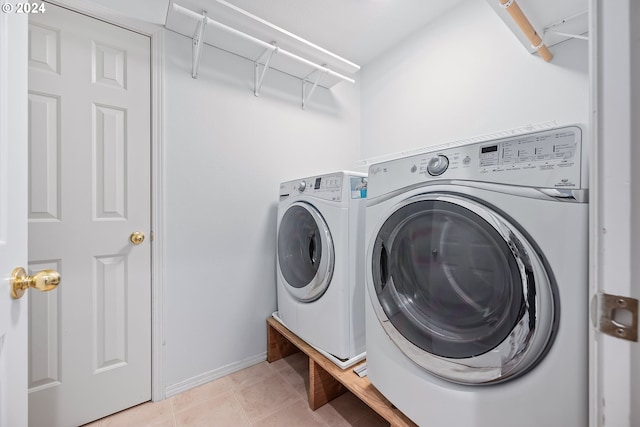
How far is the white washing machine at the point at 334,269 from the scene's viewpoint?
1228 mm

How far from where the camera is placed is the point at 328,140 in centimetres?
211

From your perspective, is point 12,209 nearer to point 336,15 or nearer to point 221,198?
point 221,198

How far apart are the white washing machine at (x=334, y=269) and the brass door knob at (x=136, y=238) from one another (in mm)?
880

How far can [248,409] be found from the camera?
1.35 meters

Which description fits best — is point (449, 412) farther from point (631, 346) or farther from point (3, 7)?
point (3, 7)

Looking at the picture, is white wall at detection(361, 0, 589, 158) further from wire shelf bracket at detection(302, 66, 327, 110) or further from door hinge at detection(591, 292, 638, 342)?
door hinge at detection(591, 292, 638, 342)

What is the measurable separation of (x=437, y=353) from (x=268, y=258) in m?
1.25

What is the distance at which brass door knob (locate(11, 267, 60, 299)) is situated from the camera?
0.56 meters

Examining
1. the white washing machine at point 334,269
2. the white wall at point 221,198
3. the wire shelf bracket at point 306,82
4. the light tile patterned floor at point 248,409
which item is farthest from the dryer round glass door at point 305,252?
the wire shelf bracket at point 306,82

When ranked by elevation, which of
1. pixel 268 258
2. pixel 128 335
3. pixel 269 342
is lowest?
pixel 269 342

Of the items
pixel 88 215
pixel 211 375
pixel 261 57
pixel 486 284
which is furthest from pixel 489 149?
pixel 211 375

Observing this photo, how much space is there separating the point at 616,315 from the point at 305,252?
124 cm

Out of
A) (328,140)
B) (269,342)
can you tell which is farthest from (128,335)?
(328,140)

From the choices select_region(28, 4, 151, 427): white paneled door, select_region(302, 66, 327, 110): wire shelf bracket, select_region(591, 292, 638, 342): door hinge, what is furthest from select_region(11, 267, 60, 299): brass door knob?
select_region(302, 66, 327, 110): wire shelf bracket
